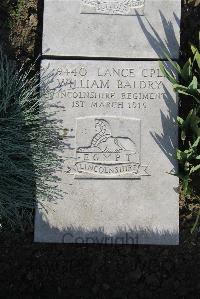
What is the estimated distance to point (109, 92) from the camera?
10.3ft

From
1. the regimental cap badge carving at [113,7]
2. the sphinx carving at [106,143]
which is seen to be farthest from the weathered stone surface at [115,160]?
the regimental cap badge carving at [113,7]

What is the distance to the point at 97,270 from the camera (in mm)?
3195

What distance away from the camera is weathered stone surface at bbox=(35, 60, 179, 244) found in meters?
3.07

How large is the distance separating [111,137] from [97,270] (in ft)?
3.09

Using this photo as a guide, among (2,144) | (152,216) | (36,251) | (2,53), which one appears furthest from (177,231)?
(2,53)

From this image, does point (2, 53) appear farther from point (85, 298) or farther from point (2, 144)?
point (85, 298)

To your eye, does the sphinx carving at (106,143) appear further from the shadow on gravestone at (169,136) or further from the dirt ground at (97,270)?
the dirt ground at (97,270)

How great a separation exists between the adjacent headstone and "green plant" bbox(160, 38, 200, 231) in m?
0.08

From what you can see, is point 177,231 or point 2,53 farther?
point 2,53

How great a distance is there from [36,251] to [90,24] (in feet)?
5.40

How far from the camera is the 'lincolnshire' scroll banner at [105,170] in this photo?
309 cm

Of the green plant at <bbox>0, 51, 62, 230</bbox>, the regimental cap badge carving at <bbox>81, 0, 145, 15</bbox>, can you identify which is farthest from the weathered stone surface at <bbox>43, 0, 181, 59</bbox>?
the green plant at <bbox>0, 51, 62, 230</bbox>

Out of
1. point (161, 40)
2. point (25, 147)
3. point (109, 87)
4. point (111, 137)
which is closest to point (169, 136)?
point (111, 137)

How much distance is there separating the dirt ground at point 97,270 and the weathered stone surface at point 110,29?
1.32 meters
